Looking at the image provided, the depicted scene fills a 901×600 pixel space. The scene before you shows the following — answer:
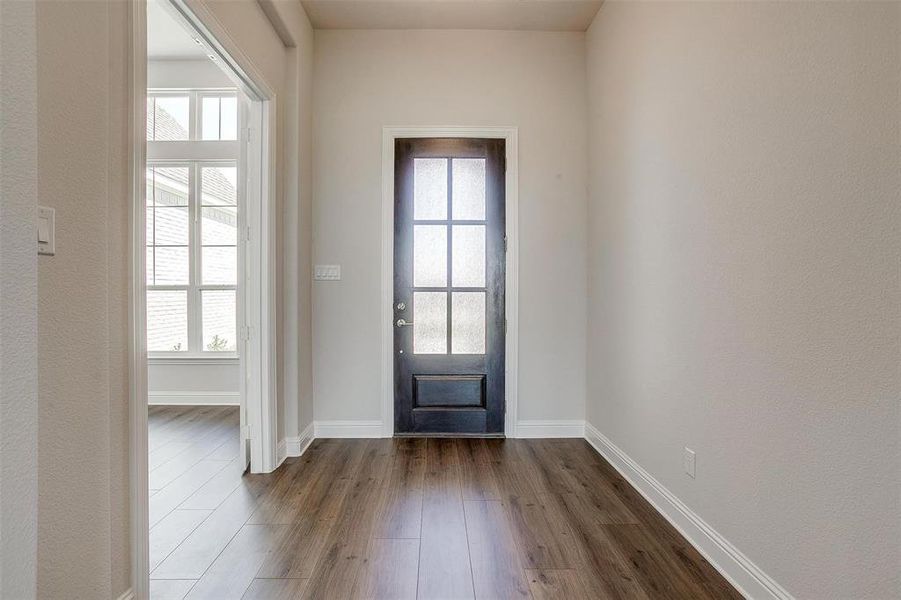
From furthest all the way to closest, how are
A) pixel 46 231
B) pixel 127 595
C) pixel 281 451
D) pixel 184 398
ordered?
pixel 184 398 < pixel 281 451 < pixel 127 595 < pixel 46 231

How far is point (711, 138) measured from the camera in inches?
71.1

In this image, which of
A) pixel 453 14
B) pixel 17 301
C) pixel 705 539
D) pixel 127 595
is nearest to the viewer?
pixel 17 301

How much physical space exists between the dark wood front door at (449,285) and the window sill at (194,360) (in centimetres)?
209

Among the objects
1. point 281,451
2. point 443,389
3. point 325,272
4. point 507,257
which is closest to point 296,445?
point 281,451

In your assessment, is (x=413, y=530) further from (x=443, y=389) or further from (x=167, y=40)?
(x=167, y=40)

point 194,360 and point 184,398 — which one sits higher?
point 194,360

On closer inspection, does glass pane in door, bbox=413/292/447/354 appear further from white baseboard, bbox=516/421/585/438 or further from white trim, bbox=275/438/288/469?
white trim, bbox=275/438/288/469

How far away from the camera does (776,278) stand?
145 centimetres

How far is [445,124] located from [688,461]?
2.65m

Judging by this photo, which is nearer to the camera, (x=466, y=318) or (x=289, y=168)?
(x=289, y=168)

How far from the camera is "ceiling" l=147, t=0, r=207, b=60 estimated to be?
362cm

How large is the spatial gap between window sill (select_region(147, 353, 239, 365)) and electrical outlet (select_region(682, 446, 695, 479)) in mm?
3956

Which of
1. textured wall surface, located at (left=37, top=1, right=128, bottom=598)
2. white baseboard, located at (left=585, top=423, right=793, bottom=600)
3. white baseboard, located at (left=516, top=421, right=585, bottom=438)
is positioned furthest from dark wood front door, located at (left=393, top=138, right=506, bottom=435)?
textured wall surface, located at (left=37, top=1, right=128, bottom=598)

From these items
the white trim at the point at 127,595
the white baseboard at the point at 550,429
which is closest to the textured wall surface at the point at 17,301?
the white trim at the point at 127,595
